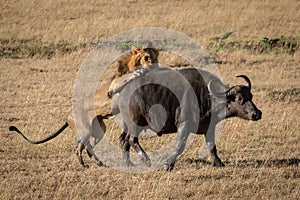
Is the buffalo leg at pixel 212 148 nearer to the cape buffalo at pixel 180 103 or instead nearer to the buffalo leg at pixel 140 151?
the cape buffalo at pixel 180 103

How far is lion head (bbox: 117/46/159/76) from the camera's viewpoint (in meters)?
10.0

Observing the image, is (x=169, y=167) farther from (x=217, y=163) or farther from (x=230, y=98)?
(x=230, y=98)

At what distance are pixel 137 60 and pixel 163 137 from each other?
1698mm

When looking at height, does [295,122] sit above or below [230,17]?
below

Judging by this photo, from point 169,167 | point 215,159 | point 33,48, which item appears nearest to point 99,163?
point 169,167

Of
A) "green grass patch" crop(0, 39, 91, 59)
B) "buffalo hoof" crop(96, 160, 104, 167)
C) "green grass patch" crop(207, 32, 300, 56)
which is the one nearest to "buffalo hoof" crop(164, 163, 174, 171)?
"buffalo hoof" crop(96, 160, 104, 167)

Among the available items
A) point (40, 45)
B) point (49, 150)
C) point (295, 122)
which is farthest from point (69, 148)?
point (40, 45)

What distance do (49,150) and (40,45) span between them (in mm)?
10626

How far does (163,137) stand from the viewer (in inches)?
446

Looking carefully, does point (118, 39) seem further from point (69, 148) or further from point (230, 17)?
point (69, 148)

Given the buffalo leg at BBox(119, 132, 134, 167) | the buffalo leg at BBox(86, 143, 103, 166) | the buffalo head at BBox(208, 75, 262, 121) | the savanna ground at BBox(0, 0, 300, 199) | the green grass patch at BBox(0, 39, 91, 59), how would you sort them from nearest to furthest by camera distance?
1. the savanna ground at BBox(0, 0, 300, 199)
2. the buffalo head at BBox(208, 75, 262, 121)
3. the buffalo leg at BBox(119, 132, 134, 167)
4. the buffalo leg at BBox(86, 143, 103, 166)
5. the green grass patch at BBox(0, 39, 91, 59)

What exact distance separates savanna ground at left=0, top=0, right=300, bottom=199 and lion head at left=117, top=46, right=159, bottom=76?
4.26 ft

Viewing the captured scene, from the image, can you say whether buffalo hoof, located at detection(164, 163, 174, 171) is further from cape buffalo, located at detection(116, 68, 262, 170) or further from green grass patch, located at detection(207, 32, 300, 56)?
green grass patch, located at detection(207, 32, 300, 56)

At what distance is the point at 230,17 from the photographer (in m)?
24.8
